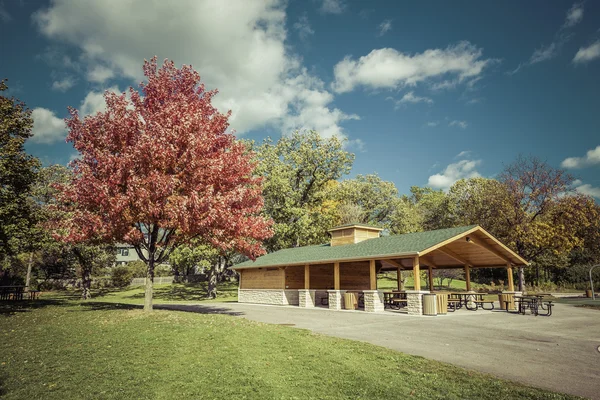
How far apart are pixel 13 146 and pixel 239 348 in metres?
18.0

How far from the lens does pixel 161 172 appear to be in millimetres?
15352

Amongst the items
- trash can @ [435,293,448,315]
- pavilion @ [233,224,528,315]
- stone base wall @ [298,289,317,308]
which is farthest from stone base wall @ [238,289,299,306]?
trash can @ [435,293,448,315]

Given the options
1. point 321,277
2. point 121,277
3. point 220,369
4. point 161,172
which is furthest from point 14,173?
point 121,277

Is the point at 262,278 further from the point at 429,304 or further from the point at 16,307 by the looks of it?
the point at 16,307

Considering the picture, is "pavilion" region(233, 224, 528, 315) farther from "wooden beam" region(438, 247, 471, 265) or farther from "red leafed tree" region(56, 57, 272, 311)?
"red leafed tree" region(56, 57, 272, 311)

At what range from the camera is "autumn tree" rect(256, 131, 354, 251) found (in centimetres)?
3722

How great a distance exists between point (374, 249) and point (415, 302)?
13.3 feet

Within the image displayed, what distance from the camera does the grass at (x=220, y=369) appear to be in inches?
233

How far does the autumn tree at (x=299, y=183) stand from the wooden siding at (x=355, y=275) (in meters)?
8.99

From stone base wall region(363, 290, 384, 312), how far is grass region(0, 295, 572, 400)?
37.0 ft

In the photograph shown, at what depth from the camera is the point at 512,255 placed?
929 inches

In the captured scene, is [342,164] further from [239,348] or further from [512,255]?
[239,348]

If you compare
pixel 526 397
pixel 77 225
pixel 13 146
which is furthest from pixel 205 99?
pixel 526 397

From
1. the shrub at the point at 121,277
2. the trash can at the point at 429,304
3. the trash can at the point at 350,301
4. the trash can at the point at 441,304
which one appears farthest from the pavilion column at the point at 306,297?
the shrub at the point at 121,277
